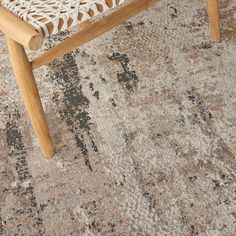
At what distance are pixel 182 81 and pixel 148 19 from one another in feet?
1.17

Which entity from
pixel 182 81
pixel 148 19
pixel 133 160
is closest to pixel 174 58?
pixel 182 81

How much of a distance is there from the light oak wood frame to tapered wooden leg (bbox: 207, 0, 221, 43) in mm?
314

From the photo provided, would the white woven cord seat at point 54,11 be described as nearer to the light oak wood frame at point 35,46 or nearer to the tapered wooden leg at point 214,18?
the light oak wood frame at point 35,46

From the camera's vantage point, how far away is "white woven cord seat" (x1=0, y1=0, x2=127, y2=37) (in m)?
1.17

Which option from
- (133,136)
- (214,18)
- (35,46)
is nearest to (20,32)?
(35,46)

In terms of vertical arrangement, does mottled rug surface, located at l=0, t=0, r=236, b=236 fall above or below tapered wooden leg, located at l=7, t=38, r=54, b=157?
below

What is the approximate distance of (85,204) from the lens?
4.31 ft

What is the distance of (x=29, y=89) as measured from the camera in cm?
125

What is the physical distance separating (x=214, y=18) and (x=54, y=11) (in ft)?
2.24

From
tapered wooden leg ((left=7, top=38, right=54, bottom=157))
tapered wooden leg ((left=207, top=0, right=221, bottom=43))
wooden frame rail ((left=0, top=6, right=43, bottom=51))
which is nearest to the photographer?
wooden frame rail ((left=0, top=6, right=43, bottom=51))

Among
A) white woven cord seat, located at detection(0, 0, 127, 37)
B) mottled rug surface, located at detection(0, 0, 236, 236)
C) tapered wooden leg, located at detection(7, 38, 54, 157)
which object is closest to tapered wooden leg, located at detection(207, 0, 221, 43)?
mottled rug surface, located at detection(0, 0, 236, 236)

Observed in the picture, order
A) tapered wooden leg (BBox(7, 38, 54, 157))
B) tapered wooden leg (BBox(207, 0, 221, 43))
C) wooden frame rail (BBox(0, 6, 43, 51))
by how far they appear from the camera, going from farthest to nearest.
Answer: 1. tapered wooden leg (BBox(207, 0, 221, 43))
2. tapered wooden leg (BBox(7, 38, 54, 157))
3. wooden frame rail (BBox(0, 6, 43, 51))

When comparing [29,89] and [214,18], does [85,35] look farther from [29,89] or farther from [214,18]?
[214,18]

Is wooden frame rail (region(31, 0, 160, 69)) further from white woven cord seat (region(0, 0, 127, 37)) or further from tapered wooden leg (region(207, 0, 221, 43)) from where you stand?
tapered wooden leg (region(207, 0, 221, 43))
